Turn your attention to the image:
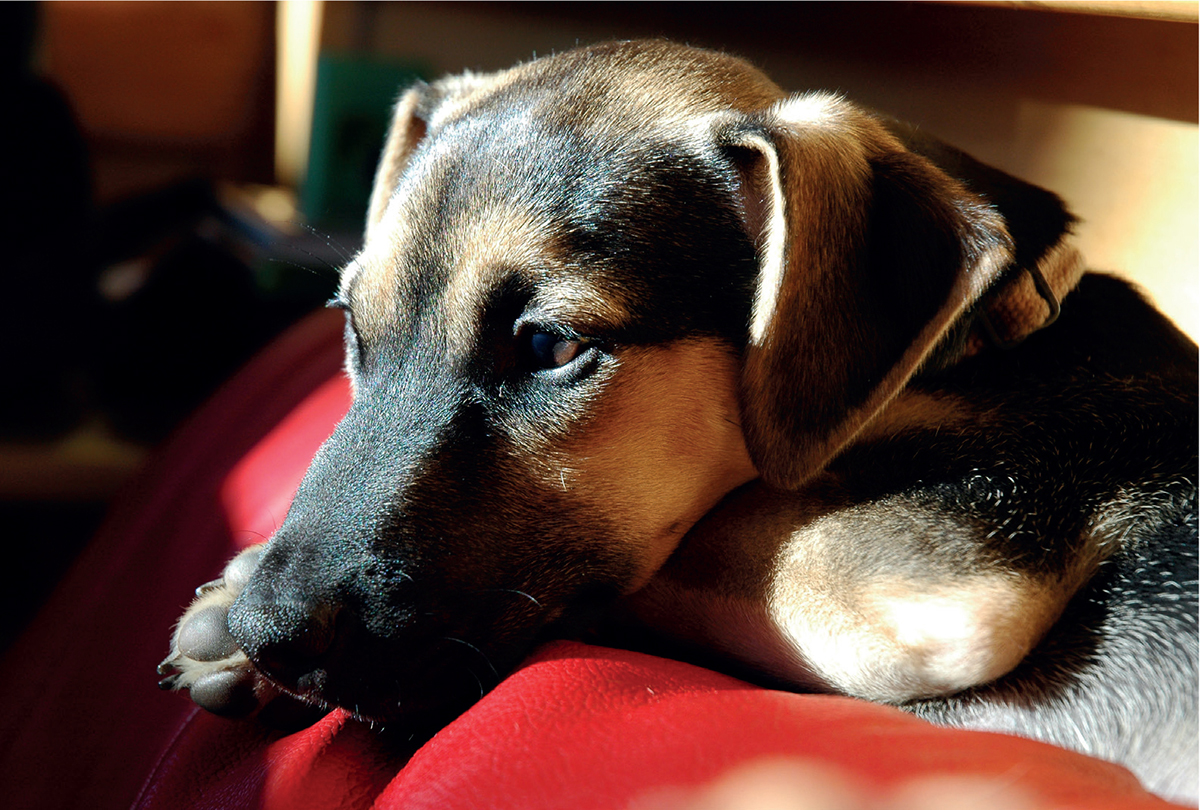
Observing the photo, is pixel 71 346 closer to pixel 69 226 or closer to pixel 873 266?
pixel 69 226

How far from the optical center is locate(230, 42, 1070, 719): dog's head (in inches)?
50.4

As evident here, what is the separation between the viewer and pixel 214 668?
1.40 metres

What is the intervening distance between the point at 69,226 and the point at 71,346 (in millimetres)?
506

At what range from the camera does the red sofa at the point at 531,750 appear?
99 cm

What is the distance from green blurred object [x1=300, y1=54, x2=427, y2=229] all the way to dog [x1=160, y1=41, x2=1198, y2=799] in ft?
9.88

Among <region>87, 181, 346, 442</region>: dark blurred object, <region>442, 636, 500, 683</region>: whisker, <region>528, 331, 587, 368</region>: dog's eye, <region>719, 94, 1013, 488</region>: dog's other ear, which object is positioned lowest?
<region>87, 181, 346, 442</region>: dark blurred object

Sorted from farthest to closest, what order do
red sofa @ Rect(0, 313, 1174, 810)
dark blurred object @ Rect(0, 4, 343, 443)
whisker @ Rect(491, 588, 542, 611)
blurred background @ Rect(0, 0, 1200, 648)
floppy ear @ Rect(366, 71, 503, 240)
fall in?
dark blurred object @ Rect(0, 4, 343, 443) < blurred background @ Rect(0, 0, 1200, 648) < floppy ear @ Rect(366, 71, 503, 240) < whisker @ Rect(491, 588, 542, 611) < red sofa @ Rect(0, 313, 1174, 810)

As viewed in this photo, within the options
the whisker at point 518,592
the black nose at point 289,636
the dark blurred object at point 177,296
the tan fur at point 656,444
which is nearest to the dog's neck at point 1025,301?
the tan fur at point 656,444

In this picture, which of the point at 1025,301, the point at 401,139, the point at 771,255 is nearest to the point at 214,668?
the point at 771,255

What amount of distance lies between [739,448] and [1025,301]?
0.50 m

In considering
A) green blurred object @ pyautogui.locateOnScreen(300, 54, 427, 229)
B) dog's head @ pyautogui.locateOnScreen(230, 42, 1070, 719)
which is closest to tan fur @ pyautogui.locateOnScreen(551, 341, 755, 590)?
dog's head @ pyautogui.locateOnScreen(230, 42, 1070, 719)

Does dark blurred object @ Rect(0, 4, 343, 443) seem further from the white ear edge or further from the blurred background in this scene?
the white ear edge

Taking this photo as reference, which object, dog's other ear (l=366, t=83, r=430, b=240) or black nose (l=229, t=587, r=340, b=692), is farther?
dog's other ear (l=366, t=83, r=430, b=240)

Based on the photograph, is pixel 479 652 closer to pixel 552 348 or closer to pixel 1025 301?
pixel 552 348
